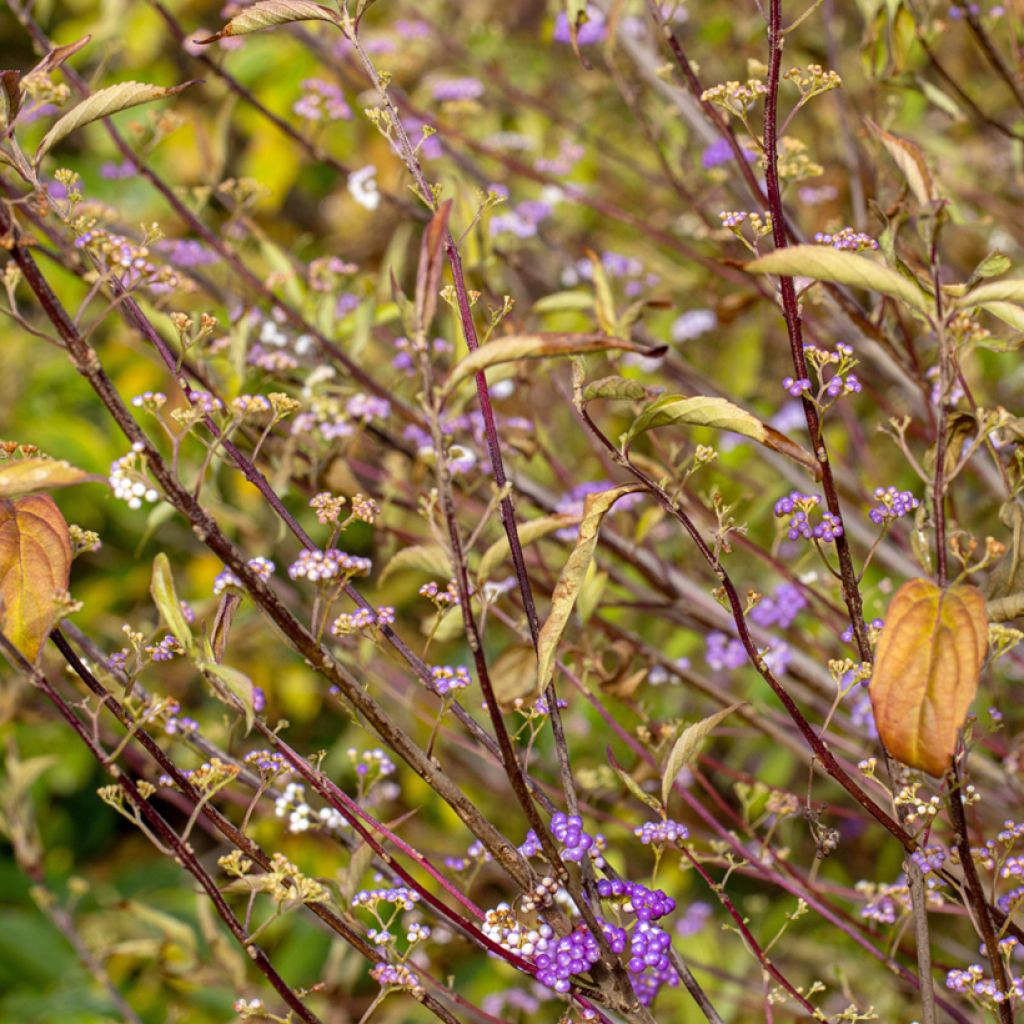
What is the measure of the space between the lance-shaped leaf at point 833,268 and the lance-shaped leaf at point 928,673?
0.72 ft

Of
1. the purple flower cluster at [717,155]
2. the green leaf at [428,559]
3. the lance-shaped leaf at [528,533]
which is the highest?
the purple flower cluster at [717,155]

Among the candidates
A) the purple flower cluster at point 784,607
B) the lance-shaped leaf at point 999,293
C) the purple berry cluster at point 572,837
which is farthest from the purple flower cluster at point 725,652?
the lance-shaped leaf at point 999,293

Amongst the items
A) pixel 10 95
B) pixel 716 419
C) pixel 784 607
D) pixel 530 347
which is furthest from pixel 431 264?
pixel 784 607

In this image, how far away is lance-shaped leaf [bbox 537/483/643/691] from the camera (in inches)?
32.3

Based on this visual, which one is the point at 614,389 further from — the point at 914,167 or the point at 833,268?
the point at 914,167

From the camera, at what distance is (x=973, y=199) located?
2.18m

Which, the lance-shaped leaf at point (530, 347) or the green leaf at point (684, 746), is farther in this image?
the green leaf at point (684, 746)

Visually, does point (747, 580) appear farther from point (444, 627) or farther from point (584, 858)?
point (584, 858)

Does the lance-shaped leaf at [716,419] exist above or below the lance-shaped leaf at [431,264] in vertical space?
below

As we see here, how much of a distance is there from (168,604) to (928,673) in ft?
1.80

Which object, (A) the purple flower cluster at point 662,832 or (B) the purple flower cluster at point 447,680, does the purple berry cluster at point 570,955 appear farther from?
(B) the purple flower cluster at point 447,680

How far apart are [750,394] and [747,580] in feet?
1.32

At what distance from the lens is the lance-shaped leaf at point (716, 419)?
809 mm

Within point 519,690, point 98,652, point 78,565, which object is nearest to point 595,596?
point 519,690
